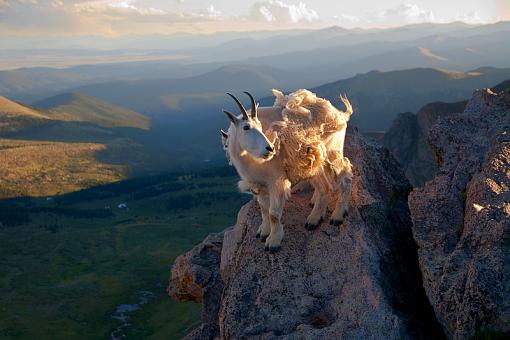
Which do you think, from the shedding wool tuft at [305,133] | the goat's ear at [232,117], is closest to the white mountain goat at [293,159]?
the shedding wool tuft at [305,133]

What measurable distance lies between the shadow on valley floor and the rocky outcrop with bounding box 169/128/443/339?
47132 millimetres

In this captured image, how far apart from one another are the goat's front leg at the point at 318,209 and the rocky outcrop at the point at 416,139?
3175 inches

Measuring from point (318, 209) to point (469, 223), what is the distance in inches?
193

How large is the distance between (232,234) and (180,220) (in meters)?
163

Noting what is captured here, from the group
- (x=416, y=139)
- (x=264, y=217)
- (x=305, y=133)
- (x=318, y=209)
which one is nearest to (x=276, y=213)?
(x=264, y=217)

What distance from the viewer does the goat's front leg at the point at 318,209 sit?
15.7 m

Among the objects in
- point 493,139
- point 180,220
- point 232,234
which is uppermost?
point 493,139

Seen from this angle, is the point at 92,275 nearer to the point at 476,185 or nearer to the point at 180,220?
the point at 180,220

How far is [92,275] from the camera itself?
4574 inches

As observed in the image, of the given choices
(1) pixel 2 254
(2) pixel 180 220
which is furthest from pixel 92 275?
(2) pixel 180 220

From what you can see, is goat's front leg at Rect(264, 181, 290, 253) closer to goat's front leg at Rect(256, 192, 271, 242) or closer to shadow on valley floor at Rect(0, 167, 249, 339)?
goat's front leg at Rect(256, 192, 271, 242)

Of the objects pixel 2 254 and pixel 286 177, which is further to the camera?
pixel 2 254

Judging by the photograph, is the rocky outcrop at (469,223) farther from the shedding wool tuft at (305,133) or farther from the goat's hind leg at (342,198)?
the shedding wool tuft at (305,133)

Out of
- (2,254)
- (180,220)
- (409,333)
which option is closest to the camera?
(409,333)
